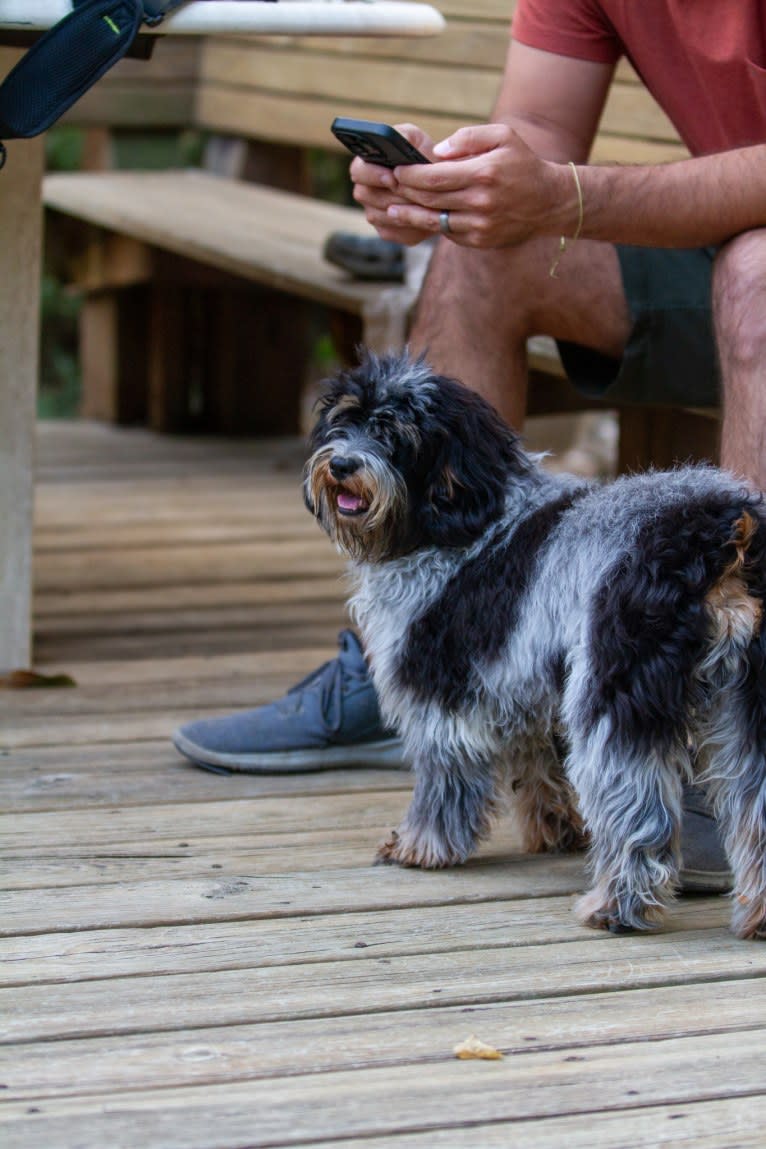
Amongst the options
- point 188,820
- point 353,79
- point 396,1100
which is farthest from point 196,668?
point 353,79

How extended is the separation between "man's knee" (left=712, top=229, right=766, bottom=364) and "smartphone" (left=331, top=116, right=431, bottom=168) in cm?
52

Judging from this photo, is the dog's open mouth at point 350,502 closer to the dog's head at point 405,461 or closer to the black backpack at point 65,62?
the dog's head at point 405,461

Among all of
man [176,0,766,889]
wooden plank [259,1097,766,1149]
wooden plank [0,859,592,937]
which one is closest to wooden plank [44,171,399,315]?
man [176,0,766,889]

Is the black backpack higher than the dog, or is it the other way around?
the black backpack

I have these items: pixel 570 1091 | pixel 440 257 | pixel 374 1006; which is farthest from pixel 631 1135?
pixel 440 257

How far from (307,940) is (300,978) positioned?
Answer: 129mm

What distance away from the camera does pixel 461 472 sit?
8.00 ft

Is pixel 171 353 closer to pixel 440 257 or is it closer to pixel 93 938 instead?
pixel 440 257

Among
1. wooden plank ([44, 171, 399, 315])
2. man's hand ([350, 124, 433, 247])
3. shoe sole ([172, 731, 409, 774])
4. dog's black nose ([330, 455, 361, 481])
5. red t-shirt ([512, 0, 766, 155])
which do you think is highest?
red t-shirt ([512, 0, 766, 155])

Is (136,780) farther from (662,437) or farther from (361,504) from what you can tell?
(662,437)

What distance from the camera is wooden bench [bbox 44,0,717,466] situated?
5.19 meters

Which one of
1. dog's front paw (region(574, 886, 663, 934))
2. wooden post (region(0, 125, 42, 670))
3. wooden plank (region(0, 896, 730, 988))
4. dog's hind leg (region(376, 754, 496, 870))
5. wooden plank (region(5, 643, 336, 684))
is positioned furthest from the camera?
wooden plank (region(5, 643, 336, 684))

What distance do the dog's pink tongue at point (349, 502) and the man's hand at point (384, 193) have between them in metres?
0.51

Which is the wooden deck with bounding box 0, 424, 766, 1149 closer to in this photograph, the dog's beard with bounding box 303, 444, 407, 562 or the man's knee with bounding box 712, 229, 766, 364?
the dog's beard with bounding box 303, 444, 407, 562
